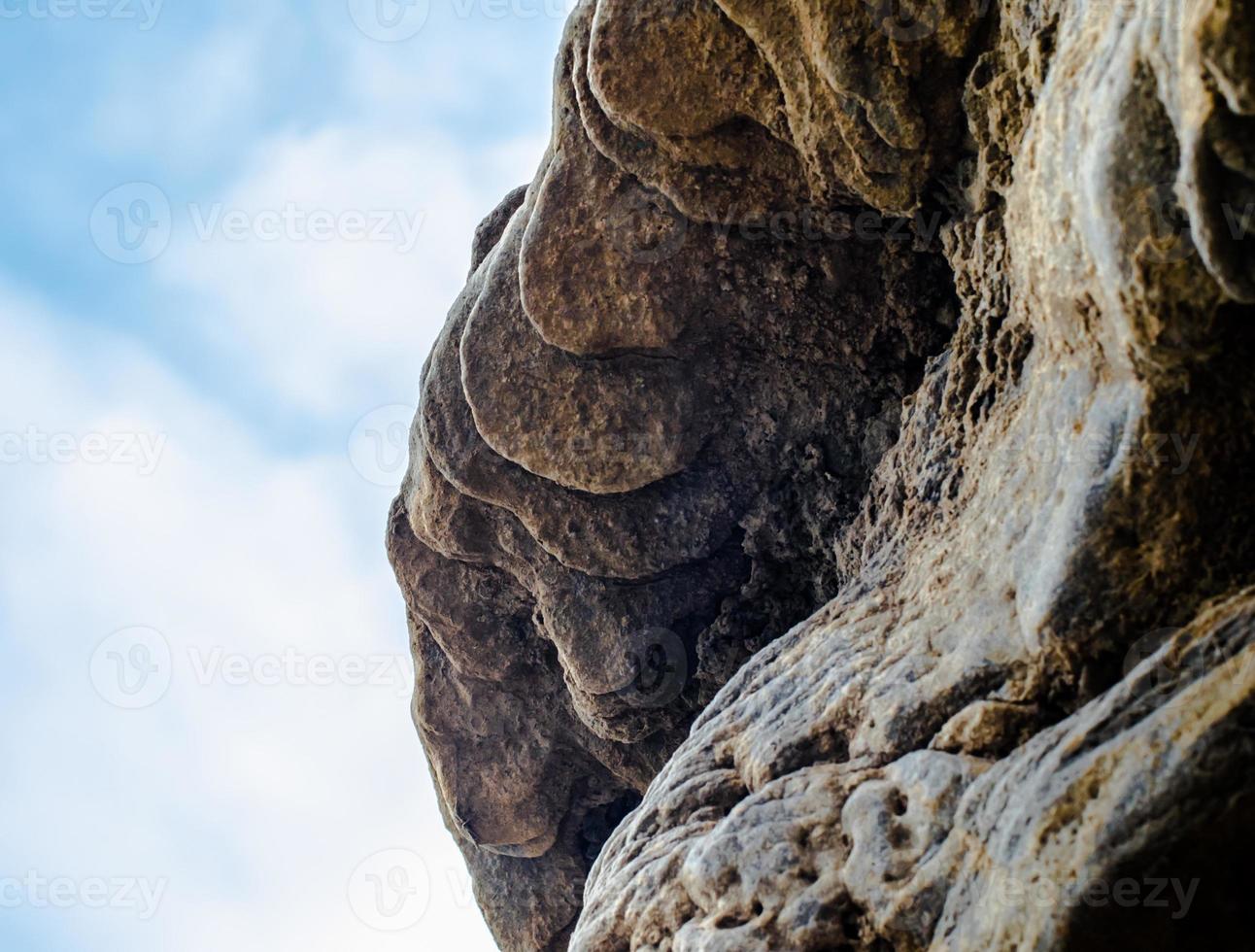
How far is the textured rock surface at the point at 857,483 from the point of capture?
3.26 meters

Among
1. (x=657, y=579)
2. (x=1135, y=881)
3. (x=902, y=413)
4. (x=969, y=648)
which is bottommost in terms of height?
(x=1135, y=881)

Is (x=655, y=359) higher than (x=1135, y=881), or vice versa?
(x=655, y=359)

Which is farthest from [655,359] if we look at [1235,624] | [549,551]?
[1235,624]

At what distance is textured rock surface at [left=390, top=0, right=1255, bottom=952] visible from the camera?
326 centimetres

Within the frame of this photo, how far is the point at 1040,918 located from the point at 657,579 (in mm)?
4740

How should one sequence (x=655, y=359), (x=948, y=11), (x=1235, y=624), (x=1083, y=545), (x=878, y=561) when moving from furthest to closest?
(x=655, y=359)
(x=878, y=561)
(x=948, y=11)
(x=1083, y=545)
(x=1235, y=624)

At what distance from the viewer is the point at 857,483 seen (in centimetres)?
686

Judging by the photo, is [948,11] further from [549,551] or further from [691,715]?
[691,715]

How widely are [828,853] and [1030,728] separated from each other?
85 cm

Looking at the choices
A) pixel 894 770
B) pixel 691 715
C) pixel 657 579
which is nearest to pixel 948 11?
pixel 894 770

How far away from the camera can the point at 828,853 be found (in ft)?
13.6

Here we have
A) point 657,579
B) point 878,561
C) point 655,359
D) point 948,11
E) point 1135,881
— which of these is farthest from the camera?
point 657,579

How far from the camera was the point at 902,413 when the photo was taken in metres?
6.17

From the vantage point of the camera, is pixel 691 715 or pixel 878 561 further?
pixel 691 715
